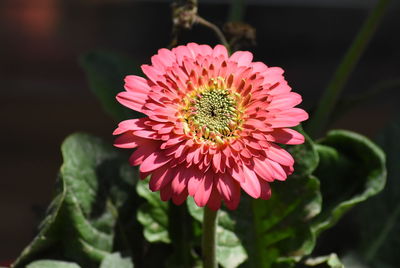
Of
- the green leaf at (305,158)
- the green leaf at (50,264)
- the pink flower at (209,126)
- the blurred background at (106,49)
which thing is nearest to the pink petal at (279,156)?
the pink flower at (209,126)

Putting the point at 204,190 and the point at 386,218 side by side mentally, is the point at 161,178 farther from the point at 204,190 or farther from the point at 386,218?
the point at 386,218

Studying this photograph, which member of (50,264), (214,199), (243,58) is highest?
(243,58)

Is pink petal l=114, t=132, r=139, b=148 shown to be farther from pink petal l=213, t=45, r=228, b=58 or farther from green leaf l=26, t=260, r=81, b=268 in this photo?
green leaf l=26, t=260, r=81, b=268

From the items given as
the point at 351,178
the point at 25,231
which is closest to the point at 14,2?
the point at 25,231

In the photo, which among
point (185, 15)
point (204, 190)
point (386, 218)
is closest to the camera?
point (204, 190)

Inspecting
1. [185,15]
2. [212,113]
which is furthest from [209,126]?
[185,15]

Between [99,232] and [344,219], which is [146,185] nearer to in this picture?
[99,232]
